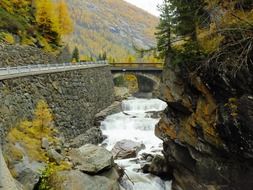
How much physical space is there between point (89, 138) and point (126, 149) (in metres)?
4.43

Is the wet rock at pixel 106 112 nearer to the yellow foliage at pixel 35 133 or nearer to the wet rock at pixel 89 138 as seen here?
the wet rock at pixel 89 138

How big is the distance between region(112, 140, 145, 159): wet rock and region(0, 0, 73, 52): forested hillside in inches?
644

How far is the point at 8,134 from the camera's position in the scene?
53.7ft

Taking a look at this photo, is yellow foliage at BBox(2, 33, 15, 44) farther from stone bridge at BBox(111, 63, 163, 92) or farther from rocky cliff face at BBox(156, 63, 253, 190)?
stone bridge at BBox(111, 63, 163, 92)

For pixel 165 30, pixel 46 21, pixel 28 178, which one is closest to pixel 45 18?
pixel 46 21

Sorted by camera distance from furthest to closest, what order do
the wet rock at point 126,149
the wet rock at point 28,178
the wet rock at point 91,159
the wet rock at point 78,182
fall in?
the wet rock at point 126,149
the wet rock at point 91,159
the wet rock at point 78,182
the wet rock at point 28,178

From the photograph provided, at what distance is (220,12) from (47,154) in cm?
969

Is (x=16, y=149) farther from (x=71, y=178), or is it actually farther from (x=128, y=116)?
(x=128, y=116)

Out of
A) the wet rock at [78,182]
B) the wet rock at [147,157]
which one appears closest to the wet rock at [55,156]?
the wet rock at [78,182]

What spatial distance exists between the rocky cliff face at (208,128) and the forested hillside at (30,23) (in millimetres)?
22522

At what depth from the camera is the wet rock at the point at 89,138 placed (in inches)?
1085

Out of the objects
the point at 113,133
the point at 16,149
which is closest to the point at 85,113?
the point at 113,133

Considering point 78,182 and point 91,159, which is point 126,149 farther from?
point 78,182

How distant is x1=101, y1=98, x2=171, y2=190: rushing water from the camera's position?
66.5 ft
